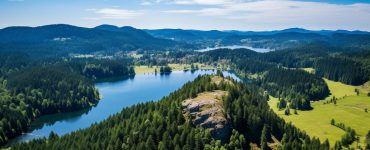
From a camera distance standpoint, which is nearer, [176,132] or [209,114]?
[176,132]

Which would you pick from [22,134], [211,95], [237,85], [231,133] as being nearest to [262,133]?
[231,133]

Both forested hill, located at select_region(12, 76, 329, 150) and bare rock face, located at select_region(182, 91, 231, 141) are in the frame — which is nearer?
forested hill, located at select_region(12, 76, 329, 150)

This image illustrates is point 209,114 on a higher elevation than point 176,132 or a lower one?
higher

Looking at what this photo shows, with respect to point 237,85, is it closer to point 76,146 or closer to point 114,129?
point 114,129

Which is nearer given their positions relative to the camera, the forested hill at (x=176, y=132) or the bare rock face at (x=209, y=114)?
the forested hill at (x=176, y=132)
